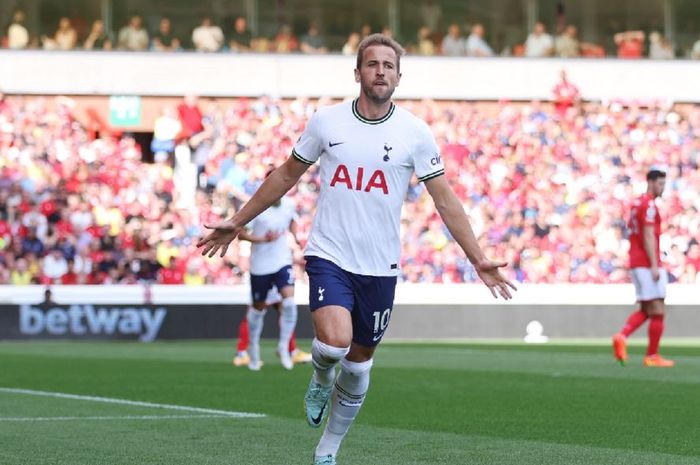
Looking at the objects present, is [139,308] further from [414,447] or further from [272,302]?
[414,447]

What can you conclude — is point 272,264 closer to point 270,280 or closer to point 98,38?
point 270,280

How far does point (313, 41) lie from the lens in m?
38.6

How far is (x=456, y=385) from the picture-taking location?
16.5 m

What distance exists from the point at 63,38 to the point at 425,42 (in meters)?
9.25

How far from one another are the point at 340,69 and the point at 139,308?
A: 11931 mm

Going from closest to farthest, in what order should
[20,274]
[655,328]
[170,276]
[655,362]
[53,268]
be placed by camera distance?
[655,328] < [655,362] < [20,274] < [53,268] < [170,276]

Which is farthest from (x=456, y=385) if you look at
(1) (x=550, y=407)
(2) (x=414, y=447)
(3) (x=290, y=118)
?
(3) (x=290, y=118)

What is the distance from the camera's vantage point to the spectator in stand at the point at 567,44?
4019 cm

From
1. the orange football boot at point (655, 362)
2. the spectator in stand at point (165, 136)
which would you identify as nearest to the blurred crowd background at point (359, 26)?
the spectator in stand at point (165, 136)

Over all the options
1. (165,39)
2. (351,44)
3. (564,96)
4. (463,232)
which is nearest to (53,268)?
(165,39)

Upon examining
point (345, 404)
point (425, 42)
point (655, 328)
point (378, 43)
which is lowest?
point (655, 328)

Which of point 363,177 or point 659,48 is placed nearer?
point 363,177

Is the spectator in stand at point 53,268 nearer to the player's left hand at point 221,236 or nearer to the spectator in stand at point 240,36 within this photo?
the spectator in stand at point 240,36

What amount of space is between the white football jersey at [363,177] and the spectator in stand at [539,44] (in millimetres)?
31791
